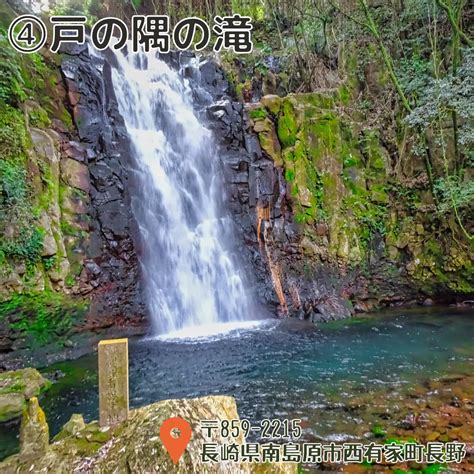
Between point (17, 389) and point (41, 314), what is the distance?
229cm

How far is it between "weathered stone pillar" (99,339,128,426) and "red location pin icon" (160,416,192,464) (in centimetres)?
38

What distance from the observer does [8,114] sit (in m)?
7.51

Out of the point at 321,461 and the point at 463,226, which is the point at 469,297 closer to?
the point at 463,226

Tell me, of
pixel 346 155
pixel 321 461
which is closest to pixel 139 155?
pixel 346 155

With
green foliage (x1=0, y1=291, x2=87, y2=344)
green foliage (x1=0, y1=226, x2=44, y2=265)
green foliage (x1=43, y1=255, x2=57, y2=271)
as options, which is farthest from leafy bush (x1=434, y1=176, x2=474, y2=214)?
green foliage (x1=0, y1=226, x2=44, y2=265)

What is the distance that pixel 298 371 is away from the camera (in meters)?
6.12

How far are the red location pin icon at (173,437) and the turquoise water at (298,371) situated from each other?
2.52 metres

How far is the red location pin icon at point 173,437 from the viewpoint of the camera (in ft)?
6.63

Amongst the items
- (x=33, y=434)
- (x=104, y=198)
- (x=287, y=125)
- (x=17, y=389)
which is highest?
(x=287, y=125)

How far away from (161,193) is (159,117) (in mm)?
2917

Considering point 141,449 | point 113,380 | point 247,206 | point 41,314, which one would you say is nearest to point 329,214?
point 247,206

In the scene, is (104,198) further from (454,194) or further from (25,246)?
(454,194)

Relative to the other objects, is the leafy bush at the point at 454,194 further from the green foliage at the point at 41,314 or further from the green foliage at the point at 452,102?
the green foliage at the point at 41,314

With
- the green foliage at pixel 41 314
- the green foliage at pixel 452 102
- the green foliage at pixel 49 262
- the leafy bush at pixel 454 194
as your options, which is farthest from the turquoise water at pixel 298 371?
the green foliage at pixel 452 102
